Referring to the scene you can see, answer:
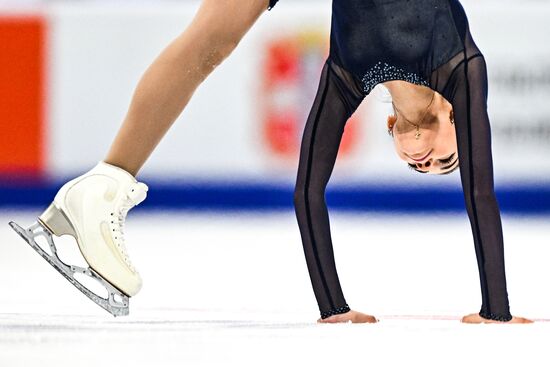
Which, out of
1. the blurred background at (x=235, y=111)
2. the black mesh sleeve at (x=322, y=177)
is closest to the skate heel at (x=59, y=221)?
the black mesh sleeve at (x=322, y=177)

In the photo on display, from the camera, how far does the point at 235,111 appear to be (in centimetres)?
664

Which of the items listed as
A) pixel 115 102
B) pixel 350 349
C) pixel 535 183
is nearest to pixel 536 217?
pixel 535 183

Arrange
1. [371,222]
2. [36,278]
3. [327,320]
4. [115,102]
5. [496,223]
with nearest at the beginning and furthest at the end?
[496,223] < [327,320] < [36,278] < [371,222] < [115,102]

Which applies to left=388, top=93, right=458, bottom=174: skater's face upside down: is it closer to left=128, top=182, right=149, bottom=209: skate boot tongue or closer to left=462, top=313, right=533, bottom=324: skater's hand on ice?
left=462, top=313, right=533, bottom=324: skater's hand on ice

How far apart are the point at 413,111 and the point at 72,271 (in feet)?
3.35

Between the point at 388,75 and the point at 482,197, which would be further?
the point at 388,75

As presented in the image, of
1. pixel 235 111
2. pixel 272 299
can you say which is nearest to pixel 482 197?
pixel 272 299

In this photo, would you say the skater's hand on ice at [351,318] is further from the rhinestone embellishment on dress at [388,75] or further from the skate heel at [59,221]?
the skate heel at [59,221]

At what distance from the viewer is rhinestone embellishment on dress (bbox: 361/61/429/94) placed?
8.77 feet

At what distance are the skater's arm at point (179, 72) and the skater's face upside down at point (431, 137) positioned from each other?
0.52 m

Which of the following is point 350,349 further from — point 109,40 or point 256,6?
point 109,40

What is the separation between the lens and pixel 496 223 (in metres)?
2.54

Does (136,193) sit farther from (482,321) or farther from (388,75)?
(482,321)

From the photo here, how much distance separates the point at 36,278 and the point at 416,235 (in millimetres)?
2406
